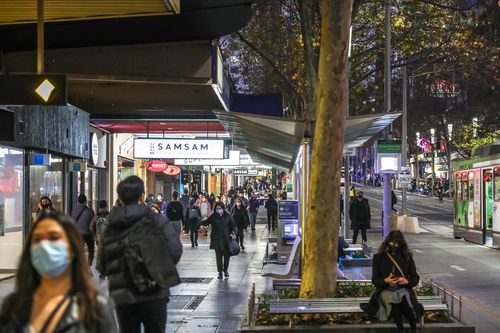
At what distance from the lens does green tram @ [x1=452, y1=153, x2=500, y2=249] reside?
65.5 ft

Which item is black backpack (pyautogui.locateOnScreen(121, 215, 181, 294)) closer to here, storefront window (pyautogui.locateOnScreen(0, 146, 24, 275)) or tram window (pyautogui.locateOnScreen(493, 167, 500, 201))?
storefront window (pyautogui.locateOnScreen(0, 146, 24, 275))

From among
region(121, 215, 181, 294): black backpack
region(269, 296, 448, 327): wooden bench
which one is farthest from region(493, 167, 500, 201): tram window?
region(121, 215, 181, 294): black backpack

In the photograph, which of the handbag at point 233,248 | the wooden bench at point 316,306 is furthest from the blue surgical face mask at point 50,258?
the handbag at point 233,248

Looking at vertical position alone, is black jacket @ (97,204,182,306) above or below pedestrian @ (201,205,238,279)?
above

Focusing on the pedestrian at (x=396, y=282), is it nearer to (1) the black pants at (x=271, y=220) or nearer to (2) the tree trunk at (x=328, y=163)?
(2) the tree trunk at (x=328, y=163)

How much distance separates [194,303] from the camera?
1092cm

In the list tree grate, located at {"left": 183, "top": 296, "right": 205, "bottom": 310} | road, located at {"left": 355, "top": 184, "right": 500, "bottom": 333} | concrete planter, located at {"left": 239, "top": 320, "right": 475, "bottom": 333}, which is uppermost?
concrete planter, located at {"left": 239, "top": 320, "right": 475, "bottom": 333}

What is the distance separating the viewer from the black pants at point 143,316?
5.02 metres

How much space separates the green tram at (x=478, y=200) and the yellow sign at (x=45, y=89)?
14.2 m

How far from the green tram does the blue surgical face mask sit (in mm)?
18052

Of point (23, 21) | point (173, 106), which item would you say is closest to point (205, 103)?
point (173, 106)

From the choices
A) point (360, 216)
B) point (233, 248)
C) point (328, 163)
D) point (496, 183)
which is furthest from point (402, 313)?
point (360, 216)

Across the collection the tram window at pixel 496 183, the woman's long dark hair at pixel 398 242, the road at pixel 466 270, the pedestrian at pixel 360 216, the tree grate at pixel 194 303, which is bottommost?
the road at pixel 466 270

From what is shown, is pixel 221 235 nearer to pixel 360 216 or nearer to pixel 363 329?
pixel 363 329
